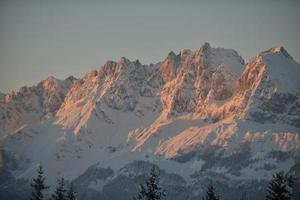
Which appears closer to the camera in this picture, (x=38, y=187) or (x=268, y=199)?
(x=268, y=199)

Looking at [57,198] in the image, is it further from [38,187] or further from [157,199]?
[157,199]

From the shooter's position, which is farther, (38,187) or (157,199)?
(38,187)

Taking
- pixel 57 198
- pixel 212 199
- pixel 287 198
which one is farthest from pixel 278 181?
pixel 57 198

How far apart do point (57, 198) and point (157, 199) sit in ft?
52.0

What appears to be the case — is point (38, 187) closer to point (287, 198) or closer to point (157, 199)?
point (157, 199)

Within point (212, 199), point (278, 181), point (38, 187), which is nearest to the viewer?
point (278, 181)

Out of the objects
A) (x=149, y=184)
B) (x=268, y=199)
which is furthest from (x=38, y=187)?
(x=268, y=199)

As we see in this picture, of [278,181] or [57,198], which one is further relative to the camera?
[57,198]

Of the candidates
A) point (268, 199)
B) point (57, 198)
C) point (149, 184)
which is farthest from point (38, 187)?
point (268, 199)

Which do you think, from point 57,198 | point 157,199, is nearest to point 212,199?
point 157,199

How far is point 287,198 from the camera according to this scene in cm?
10494

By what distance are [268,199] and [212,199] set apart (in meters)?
7.30

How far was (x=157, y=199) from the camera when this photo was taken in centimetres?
10988

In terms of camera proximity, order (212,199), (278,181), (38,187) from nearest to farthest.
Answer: (278,181) → (212,199) → (38,187)
